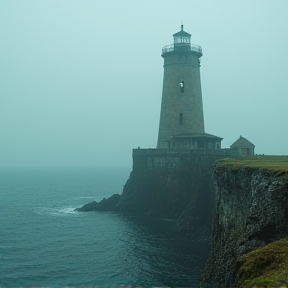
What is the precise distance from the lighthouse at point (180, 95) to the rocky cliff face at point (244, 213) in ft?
101

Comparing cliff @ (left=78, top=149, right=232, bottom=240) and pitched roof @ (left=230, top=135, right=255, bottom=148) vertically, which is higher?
pitched roof @ (left=230, top=135, right=255, bottom=148)

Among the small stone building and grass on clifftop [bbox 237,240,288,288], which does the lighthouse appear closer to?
the small stone building

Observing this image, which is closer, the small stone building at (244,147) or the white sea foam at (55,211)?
the small stone building at (244,147)

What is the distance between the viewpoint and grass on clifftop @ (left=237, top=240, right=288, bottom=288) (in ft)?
34.8

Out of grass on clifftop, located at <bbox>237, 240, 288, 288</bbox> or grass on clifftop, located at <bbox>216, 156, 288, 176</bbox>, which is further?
grass on clifftop, located at <bbox>216, 156, 288, 176</bbox>

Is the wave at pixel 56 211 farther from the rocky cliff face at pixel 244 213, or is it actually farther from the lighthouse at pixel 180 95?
the rocky cliff face at pixel 244 213

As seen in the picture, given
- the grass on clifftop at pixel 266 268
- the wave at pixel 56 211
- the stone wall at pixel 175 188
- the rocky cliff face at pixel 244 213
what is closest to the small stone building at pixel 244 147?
the stone wall at pixel 175 188

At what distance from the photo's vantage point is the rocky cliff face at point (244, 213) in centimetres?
1828

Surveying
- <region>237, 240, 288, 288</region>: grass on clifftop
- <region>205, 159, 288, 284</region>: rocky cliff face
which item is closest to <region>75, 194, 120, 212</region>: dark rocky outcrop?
<region>205, 159, 288, 284</region>: rocky cliff face

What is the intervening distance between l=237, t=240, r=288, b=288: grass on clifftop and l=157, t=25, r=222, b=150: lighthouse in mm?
45414

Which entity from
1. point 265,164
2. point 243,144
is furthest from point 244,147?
point 265,164

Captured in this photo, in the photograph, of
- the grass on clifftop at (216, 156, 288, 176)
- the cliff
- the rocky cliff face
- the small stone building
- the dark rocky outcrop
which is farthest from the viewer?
the dark rocky outcrop

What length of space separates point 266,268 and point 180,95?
49.8 metres

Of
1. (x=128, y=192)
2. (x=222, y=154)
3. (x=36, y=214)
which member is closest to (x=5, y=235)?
(x=36, y=214)
